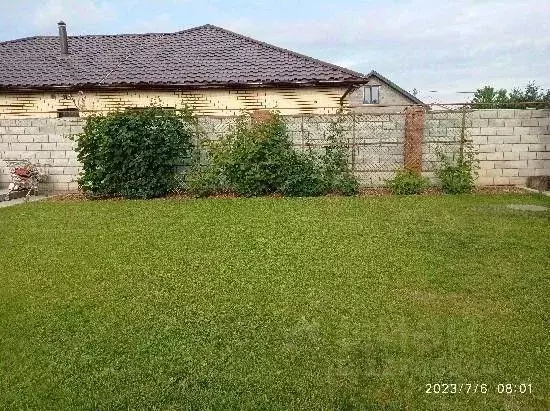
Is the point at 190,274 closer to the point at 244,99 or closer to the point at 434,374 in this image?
the point at 434,374

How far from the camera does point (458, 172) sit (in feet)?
35.6

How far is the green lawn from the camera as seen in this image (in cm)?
A: 297

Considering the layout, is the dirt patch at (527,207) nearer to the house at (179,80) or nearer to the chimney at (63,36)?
the house at (179,80)

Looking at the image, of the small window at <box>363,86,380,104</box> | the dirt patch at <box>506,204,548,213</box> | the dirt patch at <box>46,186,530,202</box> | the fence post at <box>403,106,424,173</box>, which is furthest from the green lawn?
the small window at <box>363,86,380,104</box>

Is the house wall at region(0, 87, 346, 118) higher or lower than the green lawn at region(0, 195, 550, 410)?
higher

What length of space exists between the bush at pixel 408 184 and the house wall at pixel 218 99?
3.81m

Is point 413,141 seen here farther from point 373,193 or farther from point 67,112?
point 67,112

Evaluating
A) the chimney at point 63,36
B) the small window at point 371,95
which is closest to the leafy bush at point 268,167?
the chimney at point 63,36

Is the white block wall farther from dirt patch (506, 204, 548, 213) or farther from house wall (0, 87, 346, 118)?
dirt patch (506, 204, 548, 213)

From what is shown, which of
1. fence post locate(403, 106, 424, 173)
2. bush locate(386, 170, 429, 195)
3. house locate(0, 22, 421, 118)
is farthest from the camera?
house locate(0, 22, 421, 118)
